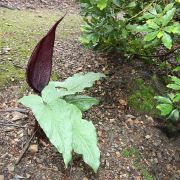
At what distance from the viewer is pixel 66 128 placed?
1.56 meters

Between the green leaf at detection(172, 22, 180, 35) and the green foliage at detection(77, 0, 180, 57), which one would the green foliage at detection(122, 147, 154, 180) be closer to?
the green foliage at detection(77, 0, 180, 57)

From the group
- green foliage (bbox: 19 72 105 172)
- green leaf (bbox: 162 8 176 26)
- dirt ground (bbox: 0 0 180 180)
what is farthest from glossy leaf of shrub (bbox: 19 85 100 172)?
green leaf (bbox: 162 8 176 26)

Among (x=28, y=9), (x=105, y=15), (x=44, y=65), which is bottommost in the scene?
(x=28, y=9)

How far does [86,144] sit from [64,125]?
12 cm

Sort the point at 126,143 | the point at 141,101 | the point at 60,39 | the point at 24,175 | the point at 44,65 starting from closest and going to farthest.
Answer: the point at 24,175, the point at 44,65, the point at 126,143, the point at 141,101, the point at 60,39

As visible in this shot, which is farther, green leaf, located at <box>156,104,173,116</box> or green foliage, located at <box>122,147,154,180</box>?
green foliage, located at <box>122,147,154,180</box>

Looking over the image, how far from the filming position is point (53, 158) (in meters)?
1.80

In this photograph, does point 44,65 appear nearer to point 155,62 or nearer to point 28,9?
point 155,62

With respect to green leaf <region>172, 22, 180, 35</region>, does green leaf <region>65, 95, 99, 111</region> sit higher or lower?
lower

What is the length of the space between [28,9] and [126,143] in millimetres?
2277

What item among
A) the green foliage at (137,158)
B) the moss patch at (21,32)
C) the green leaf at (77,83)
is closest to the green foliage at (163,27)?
the green leaf at (77,83)

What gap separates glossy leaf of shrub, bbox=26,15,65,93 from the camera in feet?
5.82

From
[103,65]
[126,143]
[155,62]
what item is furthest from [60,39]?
[126,143]

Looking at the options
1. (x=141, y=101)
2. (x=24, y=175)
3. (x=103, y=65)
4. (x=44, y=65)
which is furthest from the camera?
(x=103, y=65)
